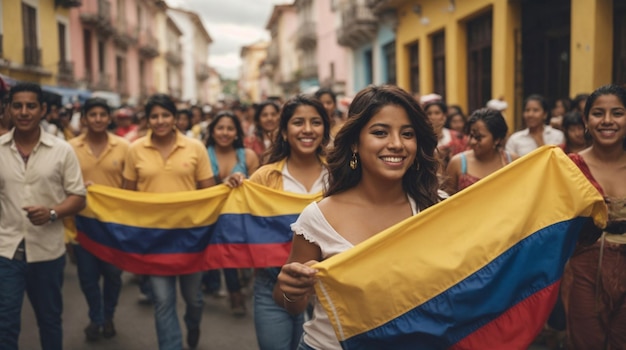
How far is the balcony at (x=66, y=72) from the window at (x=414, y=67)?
13855 millimetres

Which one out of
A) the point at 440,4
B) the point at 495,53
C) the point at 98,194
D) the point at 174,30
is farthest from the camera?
the point at 174,30

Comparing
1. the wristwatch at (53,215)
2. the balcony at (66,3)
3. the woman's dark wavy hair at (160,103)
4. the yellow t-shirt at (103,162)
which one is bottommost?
the wristwatch at (53,215)

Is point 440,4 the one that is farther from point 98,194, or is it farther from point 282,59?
point 282,59

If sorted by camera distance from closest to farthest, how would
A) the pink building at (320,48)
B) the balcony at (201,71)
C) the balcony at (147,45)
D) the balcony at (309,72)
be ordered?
the pink building at (320,48) → the balcony at (309,72) → the balcony at (147,45) → the balcony at (201,71)

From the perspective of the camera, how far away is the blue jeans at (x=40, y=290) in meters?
4.58

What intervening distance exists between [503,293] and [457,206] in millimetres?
405

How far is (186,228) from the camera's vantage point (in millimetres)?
5590

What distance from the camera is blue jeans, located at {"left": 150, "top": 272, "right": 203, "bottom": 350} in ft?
16.5

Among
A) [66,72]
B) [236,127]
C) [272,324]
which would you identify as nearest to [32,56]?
[66,72]

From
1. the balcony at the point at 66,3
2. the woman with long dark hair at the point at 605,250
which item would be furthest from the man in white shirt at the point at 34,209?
the balcony at the point at 66,3

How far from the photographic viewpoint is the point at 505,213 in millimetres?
2738

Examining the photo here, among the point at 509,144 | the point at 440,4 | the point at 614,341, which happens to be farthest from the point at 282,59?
the point at 614,341

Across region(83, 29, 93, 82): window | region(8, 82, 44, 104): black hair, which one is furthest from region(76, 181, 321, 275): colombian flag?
region(83, 29, 93, 82): window

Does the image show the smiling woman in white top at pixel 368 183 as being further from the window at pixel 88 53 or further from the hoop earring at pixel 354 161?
the window at pixel 88 53
